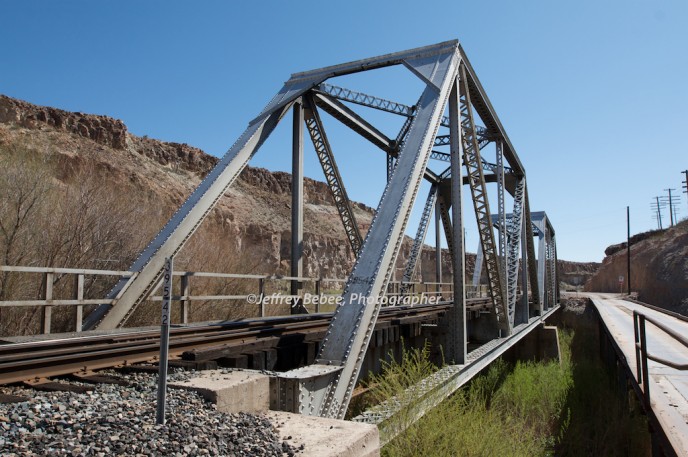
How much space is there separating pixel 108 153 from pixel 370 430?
144 feet

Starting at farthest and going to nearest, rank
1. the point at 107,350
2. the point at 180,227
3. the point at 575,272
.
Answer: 1. the point at 575,272
2. the point at 180,227
3. the point at 107,350

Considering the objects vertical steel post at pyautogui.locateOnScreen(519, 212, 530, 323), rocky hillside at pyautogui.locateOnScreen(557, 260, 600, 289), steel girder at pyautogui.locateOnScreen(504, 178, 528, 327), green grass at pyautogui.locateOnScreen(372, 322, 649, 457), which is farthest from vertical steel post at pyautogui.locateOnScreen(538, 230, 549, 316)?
rocky hillside at pyautogui.locateOnScreen(557, 260, 600, 289)

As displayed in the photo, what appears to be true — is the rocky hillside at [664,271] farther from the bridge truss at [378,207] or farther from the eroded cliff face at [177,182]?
the eroded cliff face at [177,182]

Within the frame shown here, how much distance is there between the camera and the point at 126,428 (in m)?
2.78

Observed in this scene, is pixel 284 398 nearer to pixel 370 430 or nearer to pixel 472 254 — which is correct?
pixel 370 430

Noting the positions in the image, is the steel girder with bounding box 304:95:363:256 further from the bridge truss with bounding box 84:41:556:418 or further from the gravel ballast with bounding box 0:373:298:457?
the gravel ballast with bounding box 0:373:298:457

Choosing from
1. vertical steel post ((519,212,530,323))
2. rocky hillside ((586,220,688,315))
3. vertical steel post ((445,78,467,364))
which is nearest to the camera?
vertical steel post ((445,78,467,364))

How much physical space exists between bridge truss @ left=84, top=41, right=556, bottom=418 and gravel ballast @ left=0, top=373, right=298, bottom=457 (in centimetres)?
106

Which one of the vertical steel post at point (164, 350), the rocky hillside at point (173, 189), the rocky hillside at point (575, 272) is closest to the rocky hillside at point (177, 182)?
the rocky hillside at point (173, 189)

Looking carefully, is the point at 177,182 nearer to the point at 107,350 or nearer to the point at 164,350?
the point at 107,350

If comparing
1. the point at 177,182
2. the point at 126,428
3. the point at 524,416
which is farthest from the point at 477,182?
the point at 177,182

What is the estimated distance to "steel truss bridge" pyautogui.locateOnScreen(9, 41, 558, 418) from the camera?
5391mm

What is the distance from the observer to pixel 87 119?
4294cm

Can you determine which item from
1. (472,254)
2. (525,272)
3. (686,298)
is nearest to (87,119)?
(525,272)
